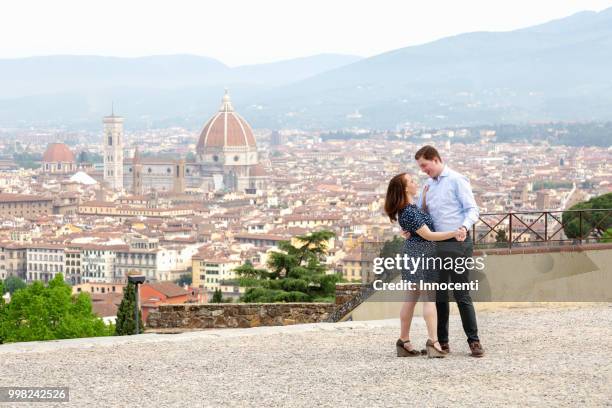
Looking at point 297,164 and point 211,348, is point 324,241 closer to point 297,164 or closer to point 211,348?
point 211,348

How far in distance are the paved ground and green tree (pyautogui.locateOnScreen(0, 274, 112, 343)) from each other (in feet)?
31.1

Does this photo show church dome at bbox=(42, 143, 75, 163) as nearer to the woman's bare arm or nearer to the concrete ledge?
the concrete ledge

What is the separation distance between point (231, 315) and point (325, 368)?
3.23 metres

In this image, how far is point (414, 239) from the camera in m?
3.88

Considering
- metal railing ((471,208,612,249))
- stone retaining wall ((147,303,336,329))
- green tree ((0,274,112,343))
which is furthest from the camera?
green tree ((0,274,112,343))

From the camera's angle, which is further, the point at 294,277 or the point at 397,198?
the point at 294,277

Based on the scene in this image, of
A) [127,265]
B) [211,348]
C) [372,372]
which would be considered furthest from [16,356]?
[127,265]

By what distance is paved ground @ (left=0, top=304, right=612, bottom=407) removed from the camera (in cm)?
333

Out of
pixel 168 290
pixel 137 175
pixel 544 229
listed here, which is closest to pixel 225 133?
pixel 137 175

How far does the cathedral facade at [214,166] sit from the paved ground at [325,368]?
272ft

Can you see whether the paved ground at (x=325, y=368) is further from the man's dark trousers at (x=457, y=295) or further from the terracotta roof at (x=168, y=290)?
the terracotta roof at (x=168, y=290)

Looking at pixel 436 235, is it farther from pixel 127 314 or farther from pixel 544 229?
pixel 127 314

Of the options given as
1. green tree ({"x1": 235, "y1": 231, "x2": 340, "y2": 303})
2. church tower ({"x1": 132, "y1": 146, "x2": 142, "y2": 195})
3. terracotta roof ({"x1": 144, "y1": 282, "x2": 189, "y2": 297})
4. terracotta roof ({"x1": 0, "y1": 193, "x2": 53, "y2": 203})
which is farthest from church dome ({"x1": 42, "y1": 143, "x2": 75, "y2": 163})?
green tree ({"x1": 235, "y1": 231, "x2": 340, "y2": 303})

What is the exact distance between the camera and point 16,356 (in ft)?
12.8
